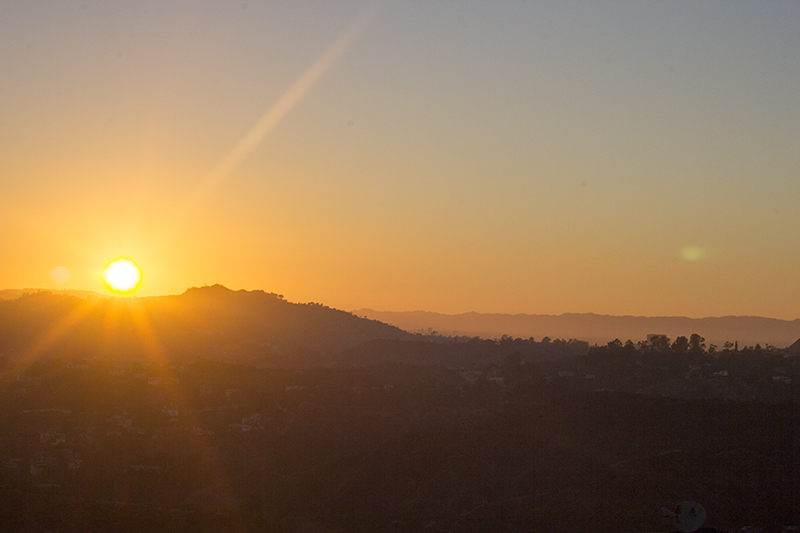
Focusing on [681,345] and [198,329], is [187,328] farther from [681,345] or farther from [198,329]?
[681,345]

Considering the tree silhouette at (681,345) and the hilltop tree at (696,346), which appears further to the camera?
the tree silhouette at (681,345)

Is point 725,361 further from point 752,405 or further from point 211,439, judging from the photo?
point 211,439

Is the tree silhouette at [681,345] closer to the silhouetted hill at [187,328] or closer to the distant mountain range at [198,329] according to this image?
the distant mountain range at [198,329]

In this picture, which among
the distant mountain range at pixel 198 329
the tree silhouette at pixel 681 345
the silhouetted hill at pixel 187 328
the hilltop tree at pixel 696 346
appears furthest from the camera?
the distant mountain range at pixel 198 329

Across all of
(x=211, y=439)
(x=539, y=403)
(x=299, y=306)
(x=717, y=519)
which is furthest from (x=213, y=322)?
(x=717, y=519)

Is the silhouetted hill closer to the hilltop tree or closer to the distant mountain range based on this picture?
the distant mountain range

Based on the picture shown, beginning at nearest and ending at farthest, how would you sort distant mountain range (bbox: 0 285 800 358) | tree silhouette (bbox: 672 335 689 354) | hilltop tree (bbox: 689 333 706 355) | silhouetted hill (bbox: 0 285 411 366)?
hilltop tree (bbox: 689 333 706 355) < tree silhouette (bbox: 672 335 689 354) < silhouetted hill (bbox: 0 285 411 366) < distant mountain range (bbox: 0 285 800 358)

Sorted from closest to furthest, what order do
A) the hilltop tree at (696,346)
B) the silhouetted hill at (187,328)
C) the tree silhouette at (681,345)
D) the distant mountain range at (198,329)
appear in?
the hilltop tree at (696,346) < the tree silhouette at (681,345) < the silhouetted hill at (187,328) < the distant mountain range at (198,329)

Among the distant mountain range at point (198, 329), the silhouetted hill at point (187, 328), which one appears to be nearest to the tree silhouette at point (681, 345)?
the distant mountain range at point (198, 329)

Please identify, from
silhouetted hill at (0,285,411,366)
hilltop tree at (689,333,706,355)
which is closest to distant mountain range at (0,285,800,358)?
silhouetted hill at (0,285,411,366)
